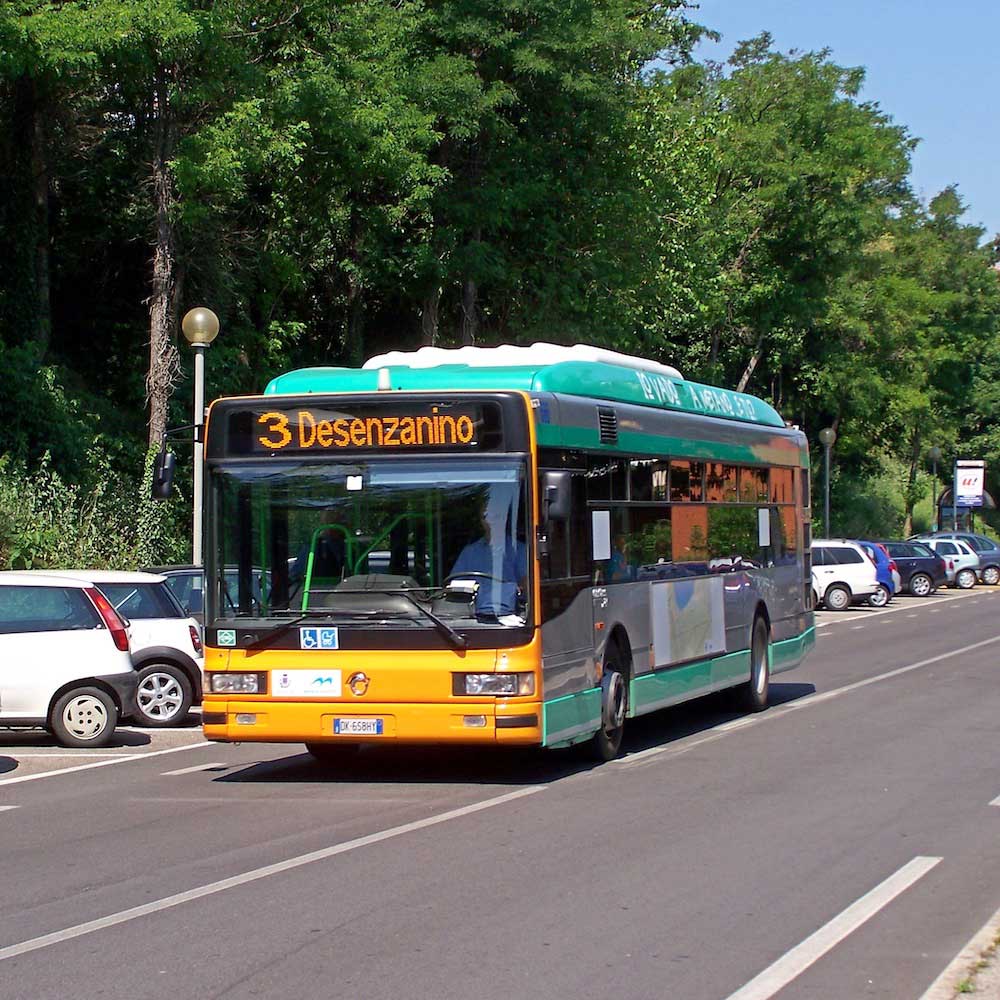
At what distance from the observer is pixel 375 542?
39.6 ft

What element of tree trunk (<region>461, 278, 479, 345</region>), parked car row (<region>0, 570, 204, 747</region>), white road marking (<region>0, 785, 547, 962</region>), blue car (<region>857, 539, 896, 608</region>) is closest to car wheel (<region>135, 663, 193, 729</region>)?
parked car row (<region>0, 570, 204, 747</region>)

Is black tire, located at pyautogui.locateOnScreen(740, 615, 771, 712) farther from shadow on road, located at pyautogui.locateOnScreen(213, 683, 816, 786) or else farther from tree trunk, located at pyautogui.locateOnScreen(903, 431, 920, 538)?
tree trunk, located at pyautogui.locateOnScreen(903, 431, 920, 538)

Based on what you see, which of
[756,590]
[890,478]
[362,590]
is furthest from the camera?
[890,478]

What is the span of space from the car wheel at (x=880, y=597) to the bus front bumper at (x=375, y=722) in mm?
33296

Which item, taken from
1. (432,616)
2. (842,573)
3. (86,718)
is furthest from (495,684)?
(842,573)

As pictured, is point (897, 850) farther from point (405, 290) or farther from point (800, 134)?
point (800, 134)

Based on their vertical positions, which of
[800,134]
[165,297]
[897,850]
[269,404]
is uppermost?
[800,134]

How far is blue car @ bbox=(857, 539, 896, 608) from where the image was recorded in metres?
43.5

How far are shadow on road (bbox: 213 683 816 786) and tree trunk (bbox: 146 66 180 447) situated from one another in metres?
15.3

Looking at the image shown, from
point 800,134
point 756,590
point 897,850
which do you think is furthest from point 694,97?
point 897,850

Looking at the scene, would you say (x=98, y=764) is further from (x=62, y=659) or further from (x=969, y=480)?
(x=969, y=480)

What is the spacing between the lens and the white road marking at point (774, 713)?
1406 cm

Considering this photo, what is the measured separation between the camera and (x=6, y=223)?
30.1 meters

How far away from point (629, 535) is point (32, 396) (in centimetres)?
1720
